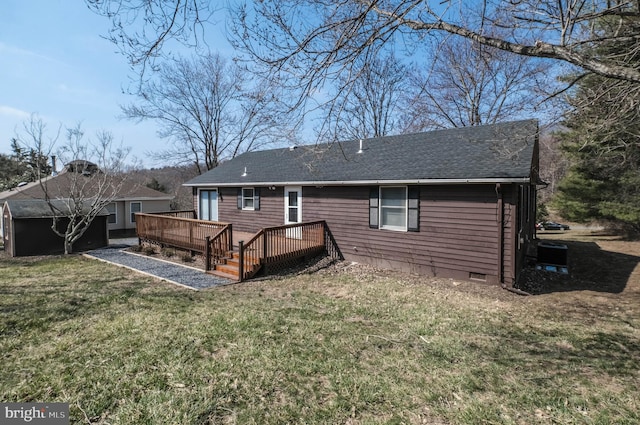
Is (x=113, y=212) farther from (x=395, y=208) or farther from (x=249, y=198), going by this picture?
(x=395, y=208)

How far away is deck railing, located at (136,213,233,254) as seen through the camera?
952cm

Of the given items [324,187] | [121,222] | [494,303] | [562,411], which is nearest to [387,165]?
[324,187]

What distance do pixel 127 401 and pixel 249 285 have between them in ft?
16.7

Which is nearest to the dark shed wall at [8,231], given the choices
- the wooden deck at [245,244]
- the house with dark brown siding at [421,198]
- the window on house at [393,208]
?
the wooden deck at [245,244]

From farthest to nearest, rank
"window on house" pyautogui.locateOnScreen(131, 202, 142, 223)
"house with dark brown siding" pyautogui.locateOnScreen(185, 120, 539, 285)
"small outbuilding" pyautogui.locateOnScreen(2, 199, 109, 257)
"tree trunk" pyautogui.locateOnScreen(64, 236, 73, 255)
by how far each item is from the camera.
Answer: "window on house" pyautogui.locateOnScreen(131, 202, 142, 223)
"tree trunk" pyautogui.locateOnScreen(64, 236, 73, 255)
"small outbuilding" pyautogui.locateOnScreen(2, 199, 109, 257)
"house with dark brown siding" pyautogui.locateOnScreen(185, 120, 539, 285)

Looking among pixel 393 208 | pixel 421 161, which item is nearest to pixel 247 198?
pixel 393 208

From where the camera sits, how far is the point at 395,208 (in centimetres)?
945

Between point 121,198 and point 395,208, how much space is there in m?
17.2

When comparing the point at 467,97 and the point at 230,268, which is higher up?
the point at 467,97

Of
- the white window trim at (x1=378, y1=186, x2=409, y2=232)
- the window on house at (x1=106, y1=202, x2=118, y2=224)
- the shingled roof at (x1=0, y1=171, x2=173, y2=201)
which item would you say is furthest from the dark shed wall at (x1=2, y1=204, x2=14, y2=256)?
the white window trim at (x1=378, y1=186, x2=409, y2=232)

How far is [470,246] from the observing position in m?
8.11

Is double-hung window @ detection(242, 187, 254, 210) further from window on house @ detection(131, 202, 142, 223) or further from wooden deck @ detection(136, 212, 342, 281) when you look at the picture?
window on house @ detection(131, 202, 142, 223)

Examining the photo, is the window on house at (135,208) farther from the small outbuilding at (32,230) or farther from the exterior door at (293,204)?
the exterior door at (293,204)

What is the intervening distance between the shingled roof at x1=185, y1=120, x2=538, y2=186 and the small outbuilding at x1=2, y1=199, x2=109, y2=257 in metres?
5.99
